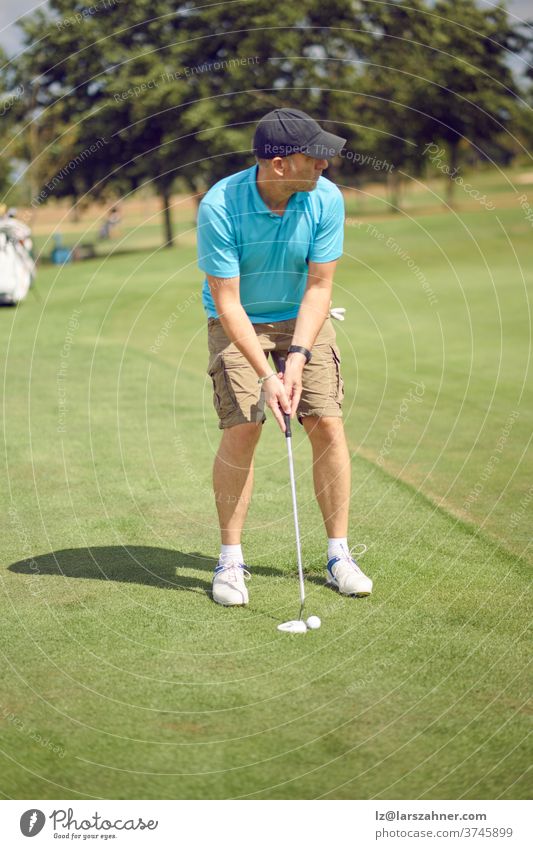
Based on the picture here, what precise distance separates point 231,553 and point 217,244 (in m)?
1.69

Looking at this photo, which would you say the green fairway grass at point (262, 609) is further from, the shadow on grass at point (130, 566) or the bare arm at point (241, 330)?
the bare arm at point (241, 330)

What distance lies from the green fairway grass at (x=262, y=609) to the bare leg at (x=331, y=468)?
0.35m

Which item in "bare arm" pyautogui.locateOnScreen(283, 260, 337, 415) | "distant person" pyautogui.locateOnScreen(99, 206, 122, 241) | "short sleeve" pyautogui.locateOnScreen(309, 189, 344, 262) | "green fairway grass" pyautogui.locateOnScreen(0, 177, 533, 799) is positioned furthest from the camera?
"distant person" pyautogui.locateOnScreen(99, 206, 122, 241)

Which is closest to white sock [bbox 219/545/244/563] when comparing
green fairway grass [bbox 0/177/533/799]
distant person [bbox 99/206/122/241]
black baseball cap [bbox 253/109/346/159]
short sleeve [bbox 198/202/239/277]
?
green fairway grass [bbox 0/177/533/799]

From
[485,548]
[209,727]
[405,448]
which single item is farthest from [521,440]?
[209,727]

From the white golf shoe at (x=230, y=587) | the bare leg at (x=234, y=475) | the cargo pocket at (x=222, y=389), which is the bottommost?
the white golf shoe at (x=230, y=587)

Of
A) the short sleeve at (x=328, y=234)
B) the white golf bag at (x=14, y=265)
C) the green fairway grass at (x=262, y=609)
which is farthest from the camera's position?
the white golf bag at (x=14, y=265)

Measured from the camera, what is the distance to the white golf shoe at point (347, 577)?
6.09 m

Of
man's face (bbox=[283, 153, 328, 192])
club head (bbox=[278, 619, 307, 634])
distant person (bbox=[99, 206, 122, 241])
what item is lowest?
club head (bbox=[278, 619, 307, 634])

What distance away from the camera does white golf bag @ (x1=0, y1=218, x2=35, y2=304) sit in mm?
24467

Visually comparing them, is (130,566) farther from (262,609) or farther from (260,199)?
(260,199)

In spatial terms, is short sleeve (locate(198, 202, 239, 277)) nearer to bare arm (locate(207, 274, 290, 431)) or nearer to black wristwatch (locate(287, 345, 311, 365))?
bare arm (locate(207, 274, 290, 431))

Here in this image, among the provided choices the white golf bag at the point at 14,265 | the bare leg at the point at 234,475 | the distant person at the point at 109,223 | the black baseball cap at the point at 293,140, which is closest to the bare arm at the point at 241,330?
the bare leg at the point at 234,475
